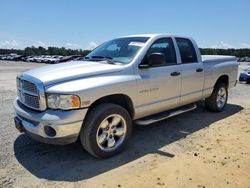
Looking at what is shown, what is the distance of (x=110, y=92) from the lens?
399cm

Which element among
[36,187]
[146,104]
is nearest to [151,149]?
[146,104]

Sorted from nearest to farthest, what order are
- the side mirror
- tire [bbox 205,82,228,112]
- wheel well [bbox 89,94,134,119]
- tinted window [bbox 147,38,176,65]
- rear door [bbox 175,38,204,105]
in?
wheel well [bbox 89,94,134,119], the side mirror, tinted window [bbox 147,38,176,65], rear door [bbox 175,38,204,105], tire [bbox 205,82,228,112]

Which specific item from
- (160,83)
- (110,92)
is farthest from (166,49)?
(110,92)

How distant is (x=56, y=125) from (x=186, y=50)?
3414 mm

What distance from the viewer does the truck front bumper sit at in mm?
3539

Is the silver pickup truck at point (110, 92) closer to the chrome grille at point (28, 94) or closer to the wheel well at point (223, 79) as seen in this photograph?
the chrome grille at point (28, 94)

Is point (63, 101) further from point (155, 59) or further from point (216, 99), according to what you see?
point (216, 99)

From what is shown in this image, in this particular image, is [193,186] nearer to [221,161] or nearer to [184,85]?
[221,161]

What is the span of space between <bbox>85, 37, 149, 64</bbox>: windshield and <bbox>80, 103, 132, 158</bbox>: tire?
97cm

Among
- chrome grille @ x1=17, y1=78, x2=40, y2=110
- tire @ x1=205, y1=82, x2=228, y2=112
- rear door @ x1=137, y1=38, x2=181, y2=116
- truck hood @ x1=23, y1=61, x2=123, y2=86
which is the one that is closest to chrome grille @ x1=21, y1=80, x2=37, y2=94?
chrome grille @ x1=17, y1=78, x2=40, y2=110

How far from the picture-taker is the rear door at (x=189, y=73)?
5406 mm

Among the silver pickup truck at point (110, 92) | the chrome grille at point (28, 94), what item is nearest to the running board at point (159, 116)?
the silver pickup truck at point (110, 92)

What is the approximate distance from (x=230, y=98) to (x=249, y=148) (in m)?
4.59

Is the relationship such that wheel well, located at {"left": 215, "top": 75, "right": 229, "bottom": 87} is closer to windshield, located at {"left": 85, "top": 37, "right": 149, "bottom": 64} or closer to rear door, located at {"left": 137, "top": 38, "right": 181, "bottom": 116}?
rear door, located at {"left": 137, "top": 38, "right": 181, "bottom": 116}
